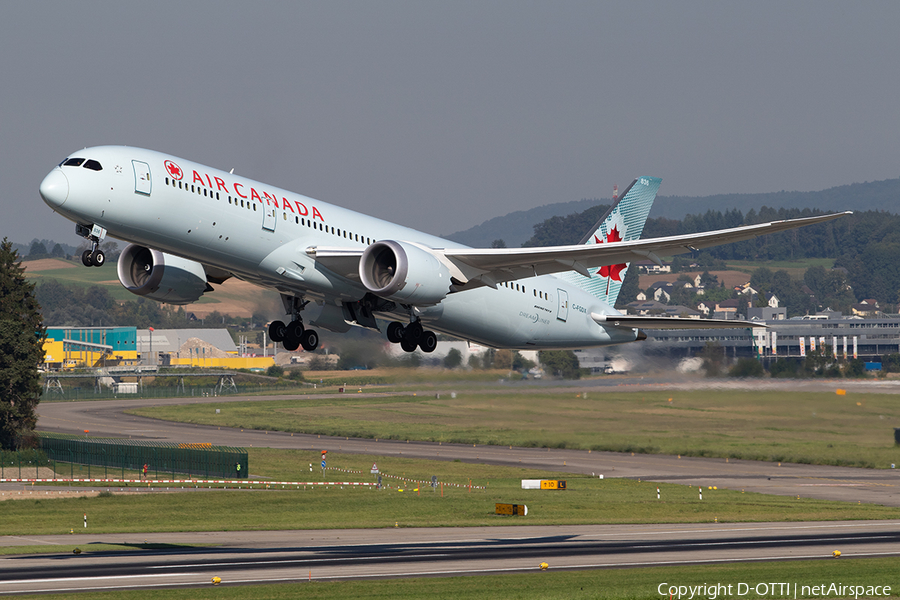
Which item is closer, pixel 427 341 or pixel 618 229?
pixel 427 341

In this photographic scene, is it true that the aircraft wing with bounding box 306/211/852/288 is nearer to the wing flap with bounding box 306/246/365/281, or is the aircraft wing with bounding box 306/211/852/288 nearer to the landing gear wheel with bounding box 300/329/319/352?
the wing flap with bounding box 306/246/365/281

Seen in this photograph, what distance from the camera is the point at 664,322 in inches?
1964


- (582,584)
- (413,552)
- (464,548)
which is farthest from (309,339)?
(582,584)

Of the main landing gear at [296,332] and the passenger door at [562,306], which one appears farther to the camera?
the passenger door at [562,306]

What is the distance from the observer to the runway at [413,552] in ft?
141

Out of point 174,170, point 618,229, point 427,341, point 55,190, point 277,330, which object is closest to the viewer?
point 55,190

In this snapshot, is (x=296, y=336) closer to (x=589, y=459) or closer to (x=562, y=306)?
(x=562, y=306)

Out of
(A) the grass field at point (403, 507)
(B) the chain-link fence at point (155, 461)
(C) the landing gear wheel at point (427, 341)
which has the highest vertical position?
(C) the landing gear wheel at point (427, 341)

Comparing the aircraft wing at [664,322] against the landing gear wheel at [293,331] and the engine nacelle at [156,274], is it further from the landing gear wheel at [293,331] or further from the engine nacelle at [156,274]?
the engine nacelle at [156,274]

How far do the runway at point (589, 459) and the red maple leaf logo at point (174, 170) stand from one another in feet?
114

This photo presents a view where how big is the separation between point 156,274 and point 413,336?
10.6 m

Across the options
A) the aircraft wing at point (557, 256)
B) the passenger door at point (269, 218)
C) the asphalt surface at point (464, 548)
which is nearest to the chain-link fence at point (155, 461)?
the asphalt surface at point (464, 548)

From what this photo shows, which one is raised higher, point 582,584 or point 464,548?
point 582,584

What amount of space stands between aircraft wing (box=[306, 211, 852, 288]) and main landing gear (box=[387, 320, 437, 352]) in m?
2.41
